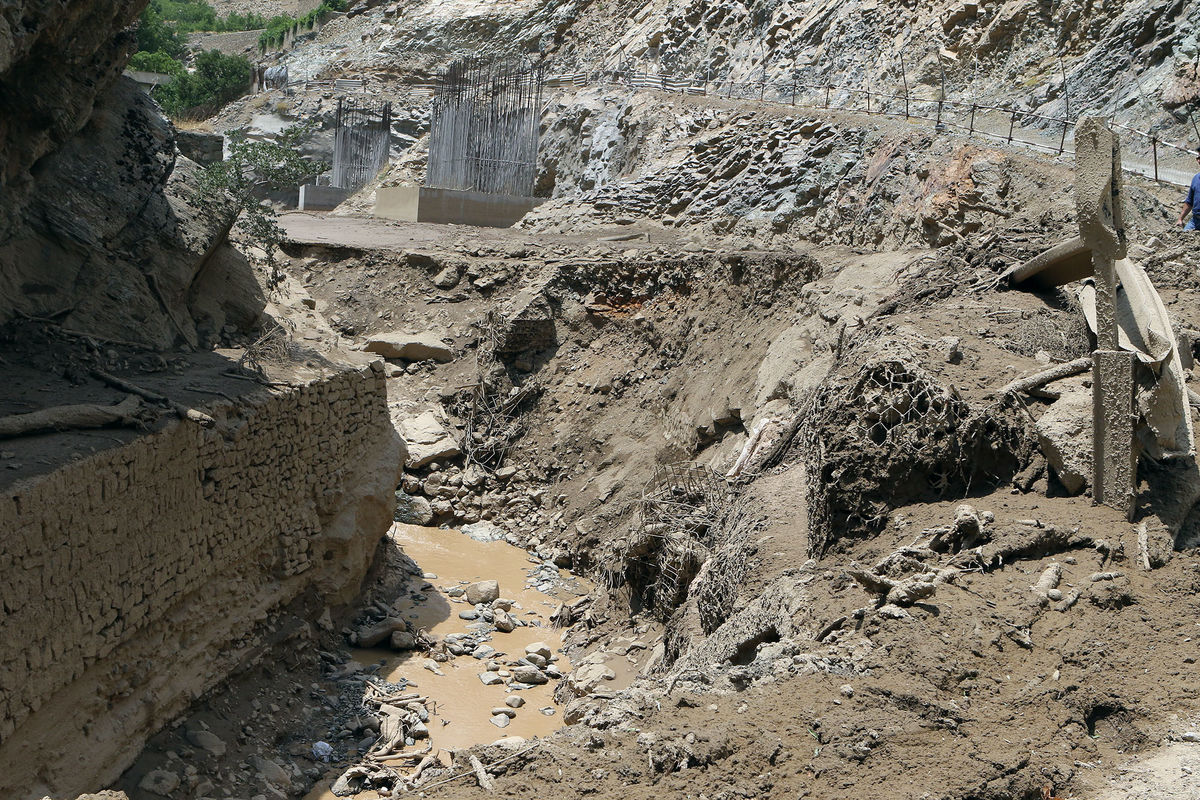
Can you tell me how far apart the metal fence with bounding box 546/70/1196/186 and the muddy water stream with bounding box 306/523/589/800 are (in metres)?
7.44

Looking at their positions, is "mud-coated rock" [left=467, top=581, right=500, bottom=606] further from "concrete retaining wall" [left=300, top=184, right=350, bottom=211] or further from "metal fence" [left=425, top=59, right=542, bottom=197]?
"concrete retaining wall" [left=300, top=184, right=350, bottom=211]

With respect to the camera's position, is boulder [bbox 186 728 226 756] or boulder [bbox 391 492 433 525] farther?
boulder [bbox 391 492 433 525]

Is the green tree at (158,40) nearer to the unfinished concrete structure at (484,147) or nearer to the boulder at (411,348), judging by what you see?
the unfinished concrete structure at (484,147)

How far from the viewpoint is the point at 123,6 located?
7.35 meters

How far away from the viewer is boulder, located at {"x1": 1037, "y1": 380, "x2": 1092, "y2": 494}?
5.81 m

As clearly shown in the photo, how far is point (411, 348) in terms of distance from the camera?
1484cm

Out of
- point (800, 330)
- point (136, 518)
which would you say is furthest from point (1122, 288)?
point (136, 518)

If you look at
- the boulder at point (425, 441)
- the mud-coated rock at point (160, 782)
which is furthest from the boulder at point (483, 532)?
the mud-coated rock at point (160, 782)

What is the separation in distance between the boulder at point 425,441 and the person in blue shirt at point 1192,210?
8.70 metres

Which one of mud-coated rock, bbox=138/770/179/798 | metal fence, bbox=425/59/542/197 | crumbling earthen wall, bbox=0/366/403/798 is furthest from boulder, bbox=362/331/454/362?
mud-coated rock, bbox=138/770/179/798

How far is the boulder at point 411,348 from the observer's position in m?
14.7

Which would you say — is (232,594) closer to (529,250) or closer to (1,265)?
(1,265)

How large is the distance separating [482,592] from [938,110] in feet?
32.2

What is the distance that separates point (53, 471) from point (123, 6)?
11.9 feet
